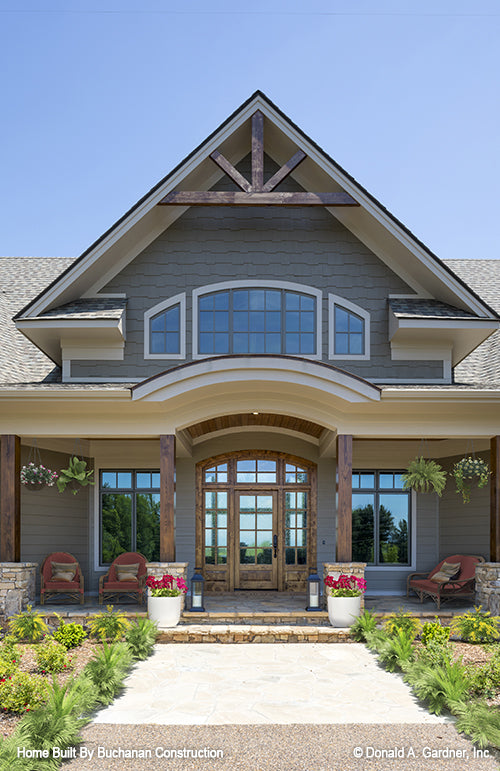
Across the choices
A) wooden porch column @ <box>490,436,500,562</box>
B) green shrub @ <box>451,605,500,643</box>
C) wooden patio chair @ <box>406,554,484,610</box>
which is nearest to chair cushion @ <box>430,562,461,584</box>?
wooden patio chair @ <box>406,554,484,610</box>

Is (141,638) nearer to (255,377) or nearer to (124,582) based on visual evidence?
(124,582)

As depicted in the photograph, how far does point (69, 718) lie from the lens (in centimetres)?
576

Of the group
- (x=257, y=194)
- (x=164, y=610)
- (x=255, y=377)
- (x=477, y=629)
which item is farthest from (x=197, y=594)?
(x=257, y=194)

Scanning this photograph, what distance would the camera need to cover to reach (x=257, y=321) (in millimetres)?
12312

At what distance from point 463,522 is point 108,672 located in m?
8.24

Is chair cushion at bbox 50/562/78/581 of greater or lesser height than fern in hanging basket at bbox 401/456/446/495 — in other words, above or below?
below

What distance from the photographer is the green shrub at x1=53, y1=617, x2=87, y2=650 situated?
29.8ft

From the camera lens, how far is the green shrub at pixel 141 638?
882 centimetres

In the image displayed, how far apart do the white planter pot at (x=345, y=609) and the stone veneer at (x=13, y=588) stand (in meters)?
4.67

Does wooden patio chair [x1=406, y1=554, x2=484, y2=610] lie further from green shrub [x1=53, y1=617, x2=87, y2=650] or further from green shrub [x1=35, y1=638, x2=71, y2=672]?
green shrub [x1=35, y1=638, x2=71, y2=672]

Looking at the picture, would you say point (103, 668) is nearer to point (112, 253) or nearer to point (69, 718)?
point (69, 718)

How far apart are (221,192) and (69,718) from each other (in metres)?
8.58

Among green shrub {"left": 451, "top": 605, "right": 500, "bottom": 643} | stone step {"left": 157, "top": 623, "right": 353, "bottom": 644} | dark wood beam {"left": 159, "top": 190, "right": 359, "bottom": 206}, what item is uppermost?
dark wood beam {"left": 159, "top": 190, "right": 359, "bottom": 206}

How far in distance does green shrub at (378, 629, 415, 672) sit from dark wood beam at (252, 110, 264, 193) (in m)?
7.35
